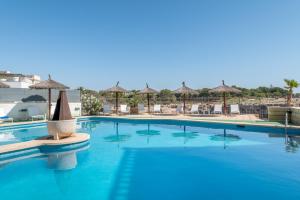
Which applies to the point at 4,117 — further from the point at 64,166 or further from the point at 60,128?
the point at 64,166

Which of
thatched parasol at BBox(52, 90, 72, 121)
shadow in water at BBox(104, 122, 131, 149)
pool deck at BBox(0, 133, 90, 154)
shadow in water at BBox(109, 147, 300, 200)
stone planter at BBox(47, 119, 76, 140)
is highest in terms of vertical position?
thatched parasol at BBox(52, 90, 72, 121)

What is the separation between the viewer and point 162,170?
5320 millimetres

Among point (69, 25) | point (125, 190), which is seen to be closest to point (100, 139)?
point (125, 190)

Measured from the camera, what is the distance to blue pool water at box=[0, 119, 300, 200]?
4.05m

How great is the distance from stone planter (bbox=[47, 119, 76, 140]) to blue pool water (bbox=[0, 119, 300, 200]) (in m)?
0.63

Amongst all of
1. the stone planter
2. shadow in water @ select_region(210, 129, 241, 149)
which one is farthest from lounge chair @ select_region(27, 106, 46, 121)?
shadow in water @ select_region(210, 129, 241, 149)

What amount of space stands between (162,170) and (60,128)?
381cm

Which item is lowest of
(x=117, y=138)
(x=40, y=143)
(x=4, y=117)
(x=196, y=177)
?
(x=196, y=177)

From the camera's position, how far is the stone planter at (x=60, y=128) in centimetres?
688

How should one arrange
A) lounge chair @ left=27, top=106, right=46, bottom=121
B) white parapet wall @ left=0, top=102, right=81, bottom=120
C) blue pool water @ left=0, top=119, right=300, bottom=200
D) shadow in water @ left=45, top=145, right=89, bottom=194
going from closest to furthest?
blue pool water @ left=0, top=119, right=300, bottom=200, shadow in water @ left=45, top=145, right=89, bottom=194, white parapet wall @ left=0, top=102, right=81, bottom=120, lounge chair @ left=27, top=106, right=46, bottom=121

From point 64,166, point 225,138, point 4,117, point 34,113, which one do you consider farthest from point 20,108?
point 225,138

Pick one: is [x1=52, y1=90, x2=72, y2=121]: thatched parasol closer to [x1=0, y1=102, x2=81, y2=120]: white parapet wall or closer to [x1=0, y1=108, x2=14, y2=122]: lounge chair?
[x1=0, y1=108, x2=14, y2=122]: lounge chair

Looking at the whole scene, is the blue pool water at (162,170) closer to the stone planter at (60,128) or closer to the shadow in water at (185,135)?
the shadow in water at (185,135)

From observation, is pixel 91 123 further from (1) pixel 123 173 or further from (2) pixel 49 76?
(1) pixel 123 173
